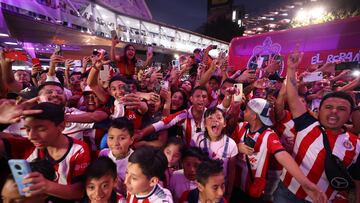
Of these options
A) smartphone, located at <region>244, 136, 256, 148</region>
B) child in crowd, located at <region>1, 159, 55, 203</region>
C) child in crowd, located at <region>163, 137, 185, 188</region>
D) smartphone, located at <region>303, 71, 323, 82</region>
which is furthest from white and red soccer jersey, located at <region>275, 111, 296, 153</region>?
child in crowd, located at <region>1, 159, 55, 203</region>

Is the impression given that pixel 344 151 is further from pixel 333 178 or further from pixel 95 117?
pixel 95 117

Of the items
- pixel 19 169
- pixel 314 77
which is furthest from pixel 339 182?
pixel 19 169

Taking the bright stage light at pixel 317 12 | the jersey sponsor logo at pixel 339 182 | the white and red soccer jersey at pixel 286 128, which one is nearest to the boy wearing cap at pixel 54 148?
the jersey sponsor logo at pixel 339 182

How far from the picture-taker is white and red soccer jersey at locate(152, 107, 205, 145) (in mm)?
3314

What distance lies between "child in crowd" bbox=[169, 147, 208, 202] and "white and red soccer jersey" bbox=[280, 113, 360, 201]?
984 millimetres

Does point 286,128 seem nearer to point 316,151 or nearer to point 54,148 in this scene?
point 316,151

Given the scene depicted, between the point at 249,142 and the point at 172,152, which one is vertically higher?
the point at 249,142

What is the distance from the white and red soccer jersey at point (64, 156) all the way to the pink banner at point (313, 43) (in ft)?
20.4

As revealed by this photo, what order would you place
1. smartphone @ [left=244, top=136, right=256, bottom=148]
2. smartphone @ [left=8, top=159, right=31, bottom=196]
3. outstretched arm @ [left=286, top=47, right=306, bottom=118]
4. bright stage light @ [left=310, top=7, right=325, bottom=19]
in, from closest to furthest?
smartphone @ [left=8, top=159, right=31, bottom=196] → outstretched arm @ [left=286, top=47, right=306, bottom=118] → smartphone @ [left=244, top=136, right=256, bottom=148] → bright stage light @ [left=310, top=7, right=325, bottom=19]

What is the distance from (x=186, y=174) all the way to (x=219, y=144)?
536 millimetres

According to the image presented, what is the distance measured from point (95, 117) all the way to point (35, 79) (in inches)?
155

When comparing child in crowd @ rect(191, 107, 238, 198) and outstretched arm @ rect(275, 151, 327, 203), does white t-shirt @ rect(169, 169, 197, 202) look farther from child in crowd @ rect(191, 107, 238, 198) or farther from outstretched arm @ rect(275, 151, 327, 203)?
outstretched arm @ rect(275, 151, 327, 203)

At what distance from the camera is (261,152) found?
2.62 m

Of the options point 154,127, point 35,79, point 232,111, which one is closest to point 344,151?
point 232,111
